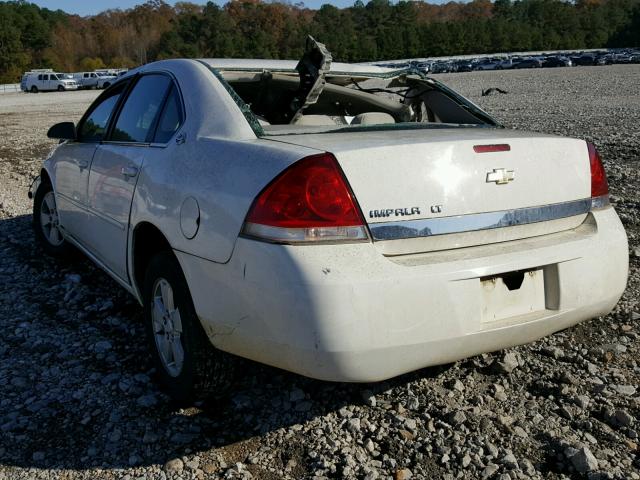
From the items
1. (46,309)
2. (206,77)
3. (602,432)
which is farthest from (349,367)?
(46,309)

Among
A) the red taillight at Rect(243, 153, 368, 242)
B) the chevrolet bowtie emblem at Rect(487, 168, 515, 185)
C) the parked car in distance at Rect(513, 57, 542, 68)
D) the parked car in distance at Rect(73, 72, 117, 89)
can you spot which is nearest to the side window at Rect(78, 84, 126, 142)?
the red taillight at Rect(243, 153, 368, 242)

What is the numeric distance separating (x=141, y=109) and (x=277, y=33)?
121 meters

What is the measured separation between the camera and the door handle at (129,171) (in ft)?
10.4

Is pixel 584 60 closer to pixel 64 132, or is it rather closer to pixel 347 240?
pixel 64 132

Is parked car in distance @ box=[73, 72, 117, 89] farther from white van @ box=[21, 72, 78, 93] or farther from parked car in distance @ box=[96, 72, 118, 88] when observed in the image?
white van @ box=[21, 72, 78, 93]

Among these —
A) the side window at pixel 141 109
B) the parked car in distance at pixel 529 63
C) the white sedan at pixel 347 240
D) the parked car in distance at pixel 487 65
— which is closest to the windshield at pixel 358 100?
the side window at pixel 141 109

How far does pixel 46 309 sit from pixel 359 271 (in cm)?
287

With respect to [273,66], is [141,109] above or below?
below

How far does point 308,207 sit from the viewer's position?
7.48 ft

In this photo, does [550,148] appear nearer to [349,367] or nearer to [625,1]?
[349,367]

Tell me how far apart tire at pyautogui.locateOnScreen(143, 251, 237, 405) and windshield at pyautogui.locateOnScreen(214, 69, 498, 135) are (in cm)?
122

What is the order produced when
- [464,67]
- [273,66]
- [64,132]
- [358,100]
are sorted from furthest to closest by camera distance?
[464,67]
[64,132]
[358,100]
[273,66]

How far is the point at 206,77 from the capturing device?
3.05 m

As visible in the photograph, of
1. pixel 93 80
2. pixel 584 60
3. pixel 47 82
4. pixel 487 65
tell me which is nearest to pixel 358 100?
pixel 47 82
